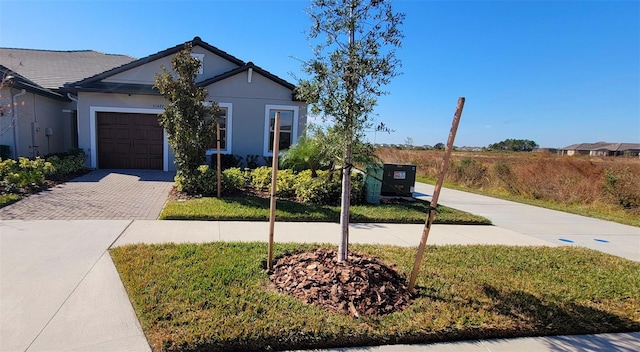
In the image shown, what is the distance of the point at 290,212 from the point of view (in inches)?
298

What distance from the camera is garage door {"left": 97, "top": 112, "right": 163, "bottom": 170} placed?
1345 centimetres

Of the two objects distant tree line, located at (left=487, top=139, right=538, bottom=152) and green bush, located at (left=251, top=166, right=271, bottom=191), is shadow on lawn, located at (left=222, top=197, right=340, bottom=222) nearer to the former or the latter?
green bush, located at (left=251, top=166, right=271, bottom=191)

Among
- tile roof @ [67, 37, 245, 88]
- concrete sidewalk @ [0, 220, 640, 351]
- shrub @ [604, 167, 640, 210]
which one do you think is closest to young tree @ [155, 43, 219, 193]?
concrete sidewalk @ [0, 220, 640, 351]

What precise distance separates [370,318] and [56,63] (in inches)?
836

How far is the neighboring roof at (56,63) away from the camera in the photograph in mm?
15438

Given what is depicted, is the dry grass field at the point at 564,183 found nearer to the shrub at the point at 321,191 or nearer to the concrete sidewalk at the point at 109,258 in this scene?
the concrete sidewalk at the point at 109,258

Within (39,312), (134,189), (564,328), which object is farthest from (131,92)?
(564,328)

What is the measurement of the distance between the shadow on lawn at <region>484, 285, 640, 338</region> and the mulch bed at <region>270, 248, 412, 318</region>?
3.52 feet

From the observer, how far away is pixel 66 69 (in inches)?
658

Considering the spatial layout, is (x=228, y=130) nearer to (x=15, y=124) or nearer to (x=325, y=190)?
(x=325, y=190)

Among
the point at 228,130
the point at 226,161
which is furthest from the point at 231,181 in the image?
the point at 228,130

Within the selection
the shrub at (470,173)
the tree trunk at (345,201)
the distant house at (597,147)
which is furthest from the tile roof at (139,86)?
the distant house at (597,147)

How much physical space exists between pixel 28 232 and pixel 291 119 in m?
9.70

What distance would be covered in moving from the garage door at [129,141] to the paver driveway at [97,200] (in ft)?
6.99
